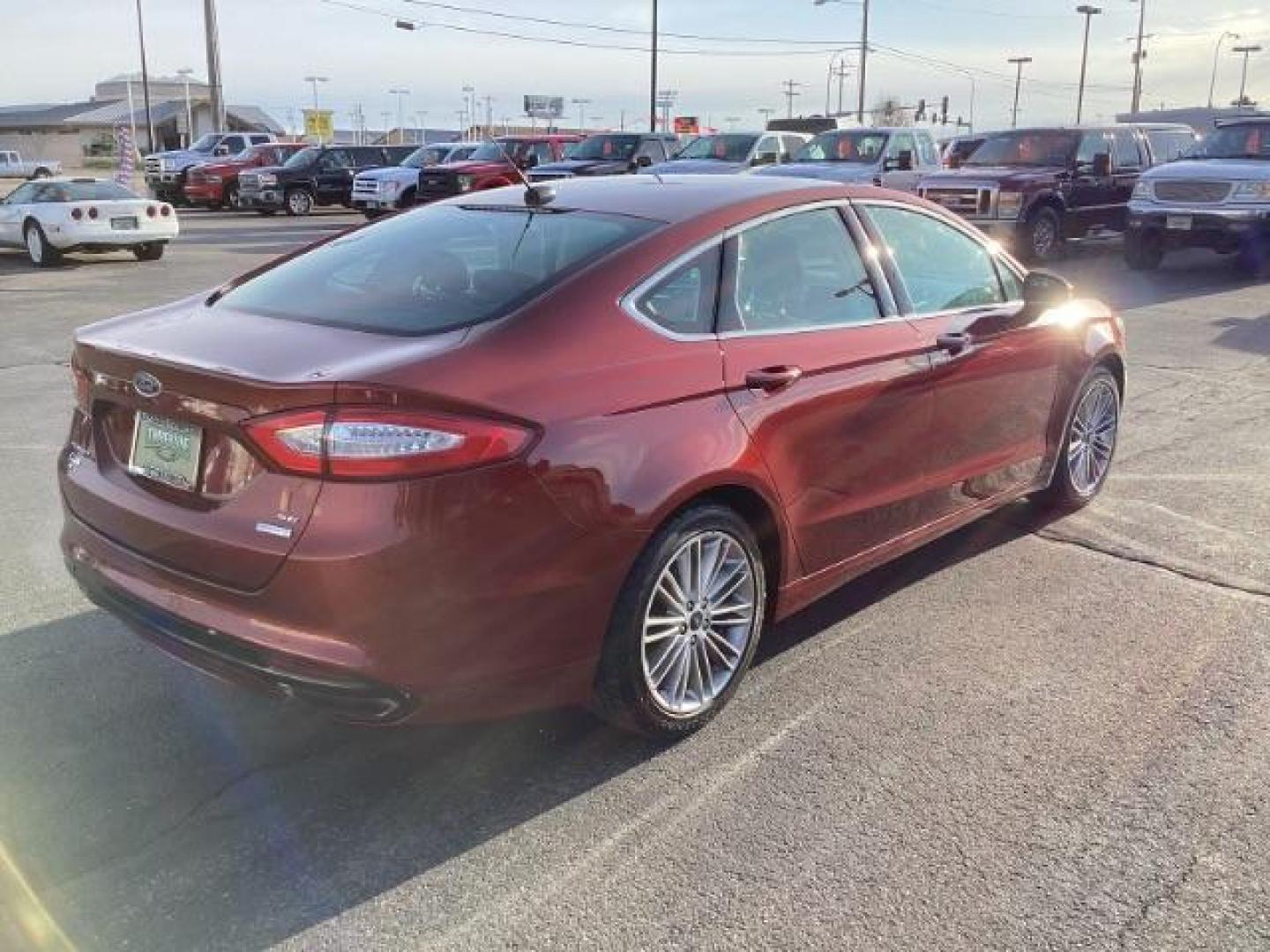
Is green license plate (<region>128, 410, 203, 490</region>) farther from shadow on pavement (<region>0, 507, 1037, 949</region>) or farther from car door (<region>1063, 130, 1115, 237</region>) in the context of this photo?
car door (<region>1063, 130, 1115, 237</region>)

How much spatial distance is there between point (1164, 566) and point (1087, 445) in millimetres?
861

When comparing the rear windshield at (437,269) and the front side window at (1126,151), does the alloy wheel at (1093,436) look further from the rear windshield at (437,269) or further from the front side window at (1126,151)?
the front side window at (1126,151)

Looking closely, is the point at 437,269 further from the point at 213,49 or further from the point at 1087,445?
the point at 213,49

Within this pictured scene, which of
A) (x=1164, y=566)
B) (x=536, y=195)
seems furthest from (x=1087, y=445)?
(x=536, y=195)

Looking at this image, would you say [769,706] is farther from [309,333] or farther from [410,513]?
[309,333]

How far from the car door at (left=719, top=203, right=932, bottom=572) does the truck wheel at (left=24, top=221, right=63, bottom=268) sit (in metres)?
16.7

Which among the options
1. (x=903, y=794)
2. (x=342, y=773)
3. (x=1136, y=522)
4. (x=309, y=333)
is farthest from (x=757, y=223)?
(x=1136, y=522)

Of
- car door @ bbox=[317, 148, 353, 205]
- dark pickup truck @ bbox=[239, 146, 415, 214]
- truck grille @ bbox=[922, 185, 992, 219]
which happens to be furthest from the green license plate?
car door @ bbox=[317, 148, 353, 205]

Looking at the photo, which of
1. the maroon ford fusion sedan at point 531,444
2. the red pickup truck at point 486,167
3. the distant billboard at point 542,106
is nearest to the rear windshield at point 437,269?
the maroon ford fusion sedan at point 531,444

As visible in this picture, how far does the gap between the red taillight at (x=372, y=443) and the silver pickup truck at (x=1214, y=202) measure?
14.8 meters

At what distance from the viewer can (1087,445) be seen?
559 centimetres

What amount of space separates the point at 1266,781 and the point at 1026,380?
2.04m

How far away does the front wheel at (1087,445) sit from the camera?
5.40m

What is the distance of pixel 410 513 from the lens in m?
2.72
